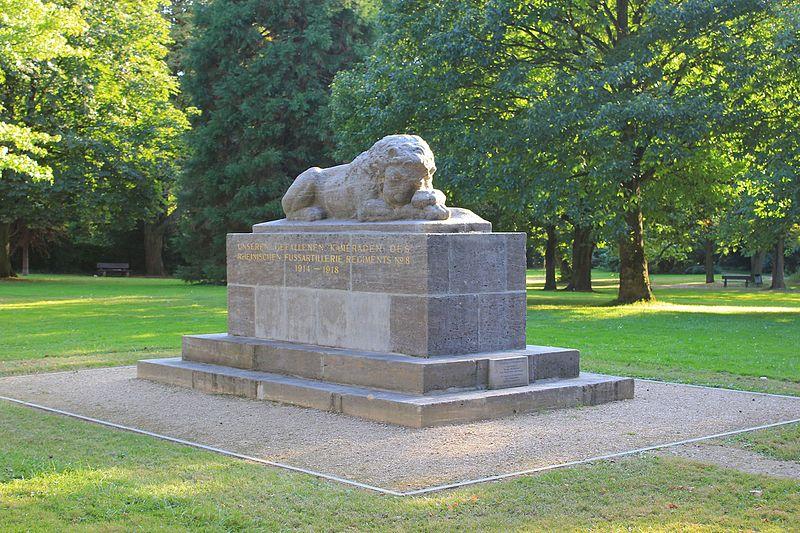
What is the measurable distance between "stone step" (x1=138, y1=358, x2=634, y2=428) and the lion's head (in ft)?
7.79

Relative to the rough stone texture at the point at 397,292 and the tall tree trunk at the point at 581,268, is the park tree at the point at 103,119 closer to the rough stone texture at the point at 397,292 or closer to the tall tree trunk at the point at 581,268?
the tall tree trunk at the point at 581,268

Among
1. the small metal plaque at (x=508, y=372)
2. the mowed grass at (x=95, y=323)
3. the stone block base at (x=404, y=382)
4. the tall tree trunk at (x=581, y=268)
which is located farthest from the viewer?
the tall tree trunk at (x=581, y=268)

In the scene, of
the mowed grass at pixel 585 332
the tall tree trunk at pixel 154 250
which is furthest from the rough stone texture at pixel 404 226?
the tall tree trunk at pixel 154 250

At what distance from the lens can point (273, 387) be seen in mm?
11867

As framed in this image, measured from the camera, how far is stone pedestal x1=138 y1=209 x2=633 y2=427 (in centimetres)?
1084

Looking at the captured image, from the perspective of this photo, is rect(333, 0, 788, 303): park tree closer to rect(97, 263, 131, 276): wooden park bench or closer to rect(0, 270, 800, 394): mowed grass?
rect(0, 270, 800, 394): mowed grass

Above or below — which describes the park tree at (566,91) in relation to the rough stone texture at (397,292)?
above

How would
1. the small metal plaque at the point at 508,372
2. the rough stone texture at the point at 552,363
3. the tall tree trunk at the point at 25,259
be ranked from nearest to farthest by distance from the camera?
the small metal plaque at the point at 508,372 < the rough stone texture at the point at 552,363 < the tall tree trunk at the point at 25,259

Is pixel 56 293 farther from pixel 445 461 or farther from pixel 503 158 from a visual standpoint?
pixel 445 461

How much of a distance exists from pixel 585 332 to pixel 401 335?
10.2 metres

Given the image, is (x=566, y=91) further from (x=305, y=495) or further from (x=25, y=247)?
(x=25, y=247)

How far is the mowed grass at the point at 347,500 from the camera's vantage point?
22.0 ft

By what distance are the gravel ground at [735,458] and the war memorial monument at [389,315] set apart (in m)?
2.18

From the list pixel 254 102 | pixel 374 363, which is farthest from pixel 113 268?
pixel 374 363
